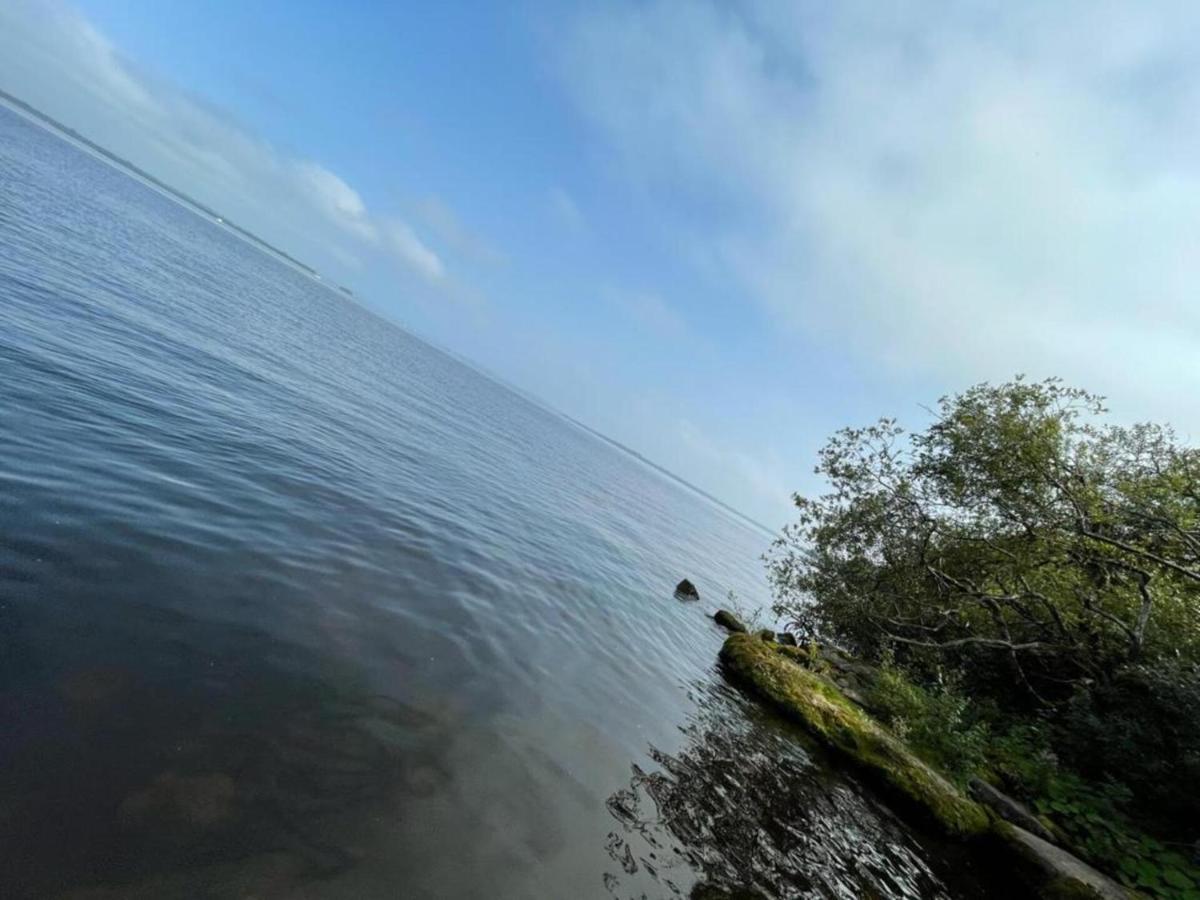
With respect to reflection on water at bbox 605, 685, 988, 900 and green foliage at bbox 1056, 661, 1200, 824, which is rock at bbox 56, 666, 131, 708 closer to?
reflection on water at bbox 605, 685, 988, 900

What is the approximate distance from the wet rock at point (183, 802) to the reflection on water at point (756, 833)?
4374mm

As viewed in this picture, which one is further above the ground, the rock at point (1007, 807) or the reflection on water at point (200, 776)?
the rock at point (1007, 807)

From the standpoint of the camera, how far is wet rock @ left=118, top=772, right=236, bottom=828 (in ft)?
15.8

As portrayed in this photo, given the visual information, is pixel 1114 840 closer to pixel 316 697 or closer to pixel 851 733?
pixel 851 733

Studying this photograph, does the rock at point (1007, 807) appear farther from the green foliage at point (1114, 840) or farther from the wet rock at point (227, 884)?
the wet rock at point (227, 884)

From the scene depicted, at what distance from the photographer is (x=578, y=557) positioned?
24.1 meters

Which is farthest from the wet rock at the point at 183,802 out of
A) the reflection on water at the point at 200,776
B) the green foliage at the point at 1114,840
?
the green foliage at the point at 1114,840

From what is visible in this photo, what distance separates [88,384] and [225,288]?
151 feet

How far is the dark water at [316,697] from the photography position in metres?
5.04

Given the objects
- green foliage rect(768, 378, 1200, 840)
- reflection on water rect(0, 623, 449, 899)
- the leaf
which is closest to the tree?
green foliage rect(768, 378, 1200, 840)

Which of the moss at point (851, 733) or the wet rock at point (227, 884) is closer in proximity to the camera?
the wet rock at point (227, 884)

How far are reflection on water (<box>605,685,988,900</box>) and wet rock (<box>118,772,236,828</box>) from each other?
172 inches

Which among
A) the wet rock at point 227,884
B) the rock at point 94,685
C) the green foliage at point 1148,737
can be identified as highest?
→ the green foliage at point 1148,737

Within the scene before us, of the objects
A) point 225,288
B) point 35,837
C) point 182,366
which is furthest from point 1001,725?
point 225,288
